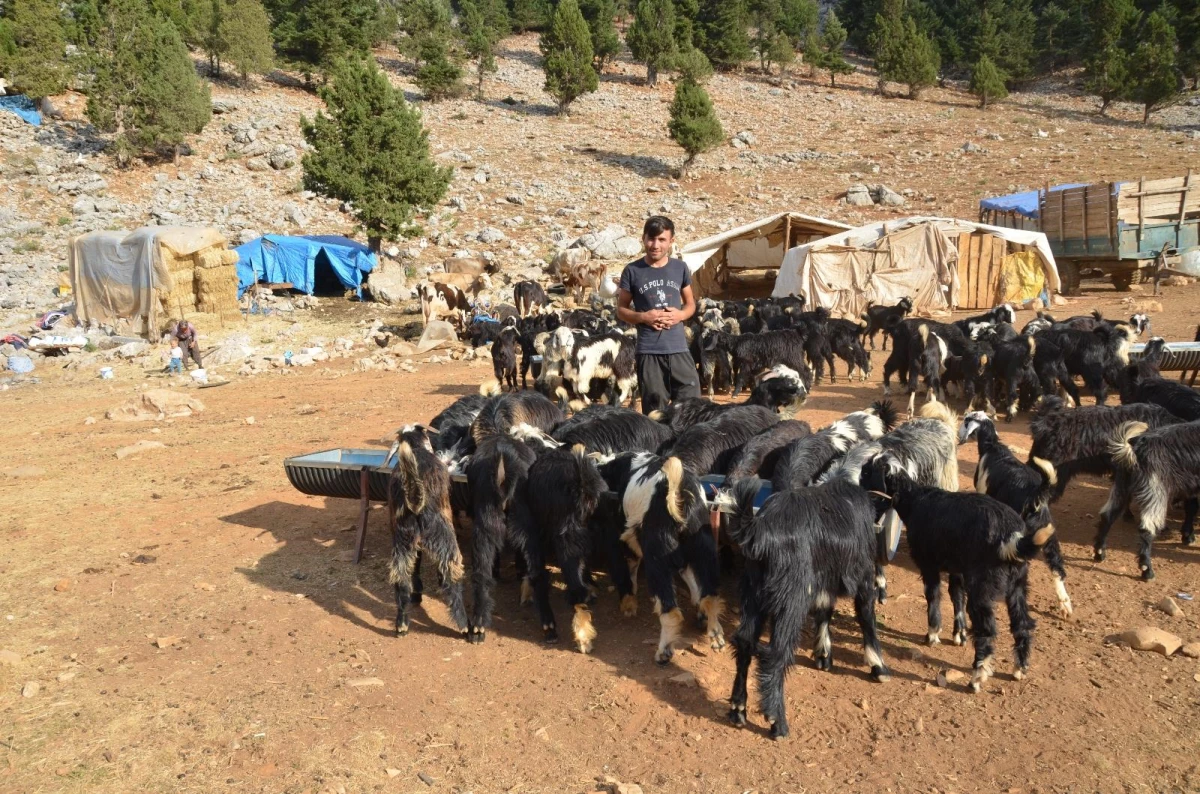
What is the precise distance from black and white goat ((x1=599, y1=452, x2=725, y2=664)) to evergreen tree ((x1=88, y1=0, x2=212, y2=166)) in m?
36.8

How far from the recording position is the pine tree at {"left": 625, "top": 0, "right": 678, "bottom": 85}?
2162 inches

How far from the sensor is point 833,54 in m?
58.2

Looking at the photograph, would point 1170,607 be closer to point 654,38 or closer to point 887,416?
point 887,416

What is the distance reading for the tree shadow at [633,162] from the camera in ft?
130

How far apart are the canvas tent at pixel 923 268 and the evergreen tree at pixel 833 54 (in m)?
42.9

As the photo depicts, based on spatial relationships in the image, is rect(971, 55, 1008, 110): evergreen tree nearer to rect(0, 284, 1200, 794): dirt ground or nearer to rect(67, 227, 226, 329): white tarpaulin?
rect(67, 227, 226, 329): white tarpaulin

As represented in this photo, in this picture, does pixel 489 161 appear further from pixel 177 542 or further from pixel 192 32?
pixel 177 542

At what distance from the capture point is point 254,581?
6.05m

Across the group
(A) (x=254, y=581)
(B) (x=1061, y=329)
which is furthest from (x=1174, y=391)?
(A) (x=254, y=581)

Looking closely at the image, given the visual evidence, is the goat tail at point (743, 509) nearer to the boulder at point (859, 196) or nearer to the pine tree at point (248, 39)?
the boulder at point (859, 196)

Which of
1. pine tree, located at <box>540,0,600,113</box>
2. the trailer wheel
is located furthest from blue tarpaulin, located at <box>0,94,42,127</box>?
the trailer wheel

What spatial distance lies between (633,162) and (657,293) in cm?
3647

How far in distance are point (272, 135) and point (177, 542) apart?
118ft

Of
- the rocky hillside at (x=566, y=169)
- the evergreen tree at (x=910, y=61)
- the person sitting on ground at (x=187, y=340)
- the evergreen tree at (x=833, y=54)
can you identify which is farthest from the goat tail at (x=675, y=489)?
the evergreen tree at (x=833, y=54)
